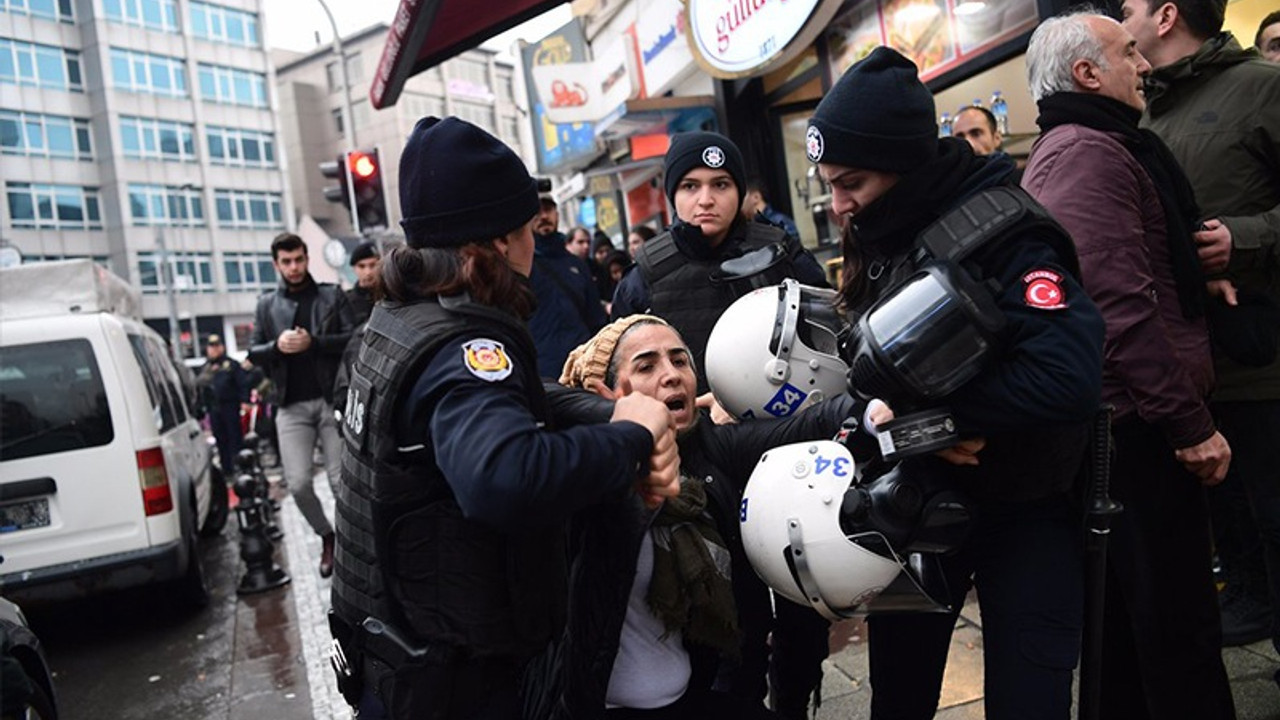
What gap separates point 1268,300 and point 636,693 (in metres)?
1.97

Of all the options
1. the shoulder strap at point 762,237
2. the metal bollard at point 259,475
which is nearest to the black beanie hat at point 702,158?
the shoulder strap at point 762,237

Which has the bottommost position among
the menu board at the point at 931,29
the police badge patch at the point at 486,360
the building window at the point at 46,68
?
the police badge patch at the point at 486,360

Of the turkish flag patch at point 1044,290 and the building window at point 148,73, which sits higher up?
the building window at point 148,73

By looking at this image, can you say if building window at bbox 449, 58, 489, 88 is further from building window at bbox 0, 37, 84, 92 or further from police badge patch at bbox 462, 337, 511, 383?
police badge patch at bbox 462, 337, 511, 383

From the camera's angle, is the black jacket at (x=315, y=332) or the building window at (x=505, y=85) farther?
the building window at (x=505, y=85)

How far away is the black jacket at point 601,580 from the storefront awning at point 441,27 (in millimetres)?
4853

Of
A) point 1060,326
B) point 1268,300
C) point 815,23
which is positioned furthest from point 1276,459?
point 815,23

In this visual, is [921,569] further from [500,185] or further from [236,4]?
[236,4]

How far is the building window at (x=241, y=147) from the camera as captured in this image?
5094 cm

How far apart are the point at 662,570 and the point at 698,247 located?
1654mm

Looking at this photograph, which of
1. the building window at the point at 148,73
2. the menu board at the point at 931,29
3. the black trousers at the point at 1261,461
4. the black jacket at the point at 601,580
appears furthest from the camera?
the building window at the point at 148,73

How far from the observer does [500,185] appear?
1.82m

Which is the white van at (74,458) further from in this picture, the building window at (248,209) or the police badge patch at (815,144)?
the building window at (248,209)

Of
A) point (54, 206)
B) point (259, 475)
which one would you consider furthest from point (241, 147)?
point (259, 475)
